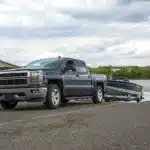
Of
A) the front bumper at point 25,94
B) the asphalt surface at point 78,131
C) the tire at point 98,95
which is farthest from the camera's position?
the tire at point 98,95

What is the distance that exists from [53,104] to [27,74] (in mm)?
1344

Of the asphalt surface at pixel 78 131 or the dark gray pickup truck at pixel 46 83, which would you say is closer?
the asphalt surface at pixel 78 131

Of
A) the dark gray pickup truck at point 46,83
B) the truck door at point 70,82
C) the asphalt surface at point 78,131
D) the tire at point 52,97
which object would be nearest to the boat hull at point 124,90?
the dark gray pickup truck at point 46,83

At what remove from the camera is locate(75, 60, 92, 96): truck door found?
59.7ft

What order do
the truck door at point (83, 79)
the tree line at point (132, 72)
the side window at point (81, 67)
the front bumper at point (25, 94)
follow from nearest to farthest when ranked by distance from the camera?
the front bumper at point (25, 94), the truck door at point (83, 79), the side window at point (81, 67), the tree line at point (132, 72)

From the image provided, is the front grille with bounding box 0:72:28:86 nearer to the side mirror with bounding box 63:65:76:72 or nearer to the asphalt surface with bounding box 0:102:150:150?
the side mirror with bounding box 63:65:76:72

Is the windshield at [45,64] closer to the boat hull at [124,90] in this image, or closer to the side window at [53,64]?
the side window at [53,64]

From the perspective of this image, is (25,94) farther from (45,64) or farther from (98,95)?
(98,95)

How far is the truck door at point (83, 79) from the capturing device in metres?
18.2

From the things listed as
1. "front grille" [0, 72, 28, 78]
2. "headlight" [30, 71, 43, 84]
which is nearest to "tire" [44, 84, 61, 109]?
"headlight" [30, 71, 43, 84]

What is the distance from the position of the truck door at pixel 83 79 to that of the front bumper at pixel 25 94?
2.70 meters

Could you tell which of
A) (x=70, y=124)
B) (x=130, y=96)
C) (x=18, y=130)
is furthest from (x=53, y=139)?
(x=130, y=96)

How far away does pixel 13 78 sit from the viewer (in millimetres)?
15898

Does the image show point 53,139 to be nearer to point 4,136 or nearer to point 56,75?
point 4,136
